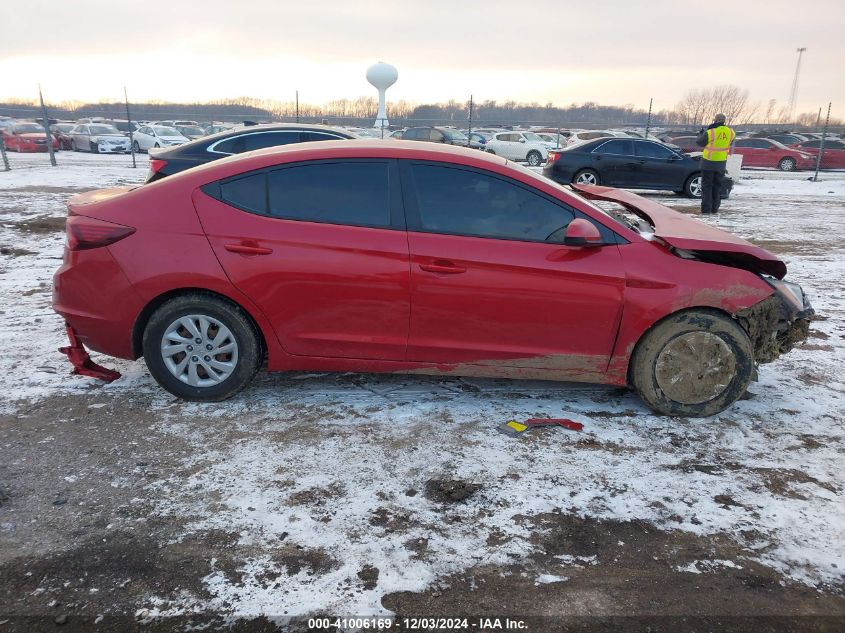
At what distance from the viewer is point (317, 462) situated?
327 centimetres

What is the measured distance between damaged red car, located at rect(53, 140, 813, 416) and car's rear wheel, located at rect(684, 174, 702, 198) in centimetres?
1280

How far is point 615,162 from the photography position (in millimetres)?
15094

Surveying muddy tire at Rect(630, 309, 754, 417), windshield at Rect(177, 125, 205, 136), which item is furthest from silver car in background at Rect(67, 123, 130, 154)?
→ muddy tire at Rect(630, 309, 754, 417)

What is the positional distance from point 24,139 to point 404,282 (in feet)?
96.4

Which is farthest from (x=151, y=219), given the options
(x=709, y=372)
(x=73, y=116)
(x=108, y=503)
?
(x=73, y=116)

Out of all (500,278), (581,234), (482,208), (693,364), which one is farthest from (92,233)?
(693,364)

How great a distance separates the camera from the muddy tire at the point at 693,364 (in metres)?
3.72

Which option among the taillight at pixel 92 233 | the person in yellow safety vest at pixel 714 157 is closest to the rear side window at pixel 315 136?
the taillight at pixel 92 233

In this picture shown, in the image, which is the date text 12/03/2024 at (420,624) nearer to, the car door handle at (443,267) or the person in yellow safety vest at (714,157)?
the car door handle at (443,267)

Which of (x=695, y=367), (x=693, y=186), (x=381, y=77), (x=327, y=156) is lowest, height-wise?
(x=695, y=367)

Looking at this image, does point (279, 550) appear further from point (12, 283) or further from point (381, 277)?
point (12, 283)

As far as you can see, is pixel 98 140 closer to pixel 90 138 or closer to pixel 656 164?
pixel 90 138

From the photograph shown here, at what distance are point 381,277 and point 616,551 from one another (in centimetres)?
195

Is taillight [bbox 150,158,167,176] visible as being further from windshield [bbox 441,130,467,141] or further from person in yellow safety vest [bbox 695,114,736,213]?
windshield [bbox 441,130,467,141]
